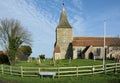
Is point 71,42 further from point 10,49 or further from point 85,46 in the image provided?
point 10,49

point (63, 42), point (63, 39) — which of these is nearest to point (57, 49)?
point (63, 42)

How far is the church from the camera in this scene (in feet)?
262

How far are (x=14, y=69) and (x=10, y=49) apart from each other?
2318cm

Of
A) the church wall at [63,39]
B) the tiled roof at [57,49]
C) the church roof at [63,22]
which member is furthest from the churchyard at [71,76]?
the church roof at [63,22]

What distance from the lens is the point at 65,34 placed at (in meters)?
85.6

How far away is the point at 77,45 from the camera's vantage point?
271ft

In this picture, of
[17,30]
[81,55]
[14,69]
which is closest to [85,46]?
[81,55]

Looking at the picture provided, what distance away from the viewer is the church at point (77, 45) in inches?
3150

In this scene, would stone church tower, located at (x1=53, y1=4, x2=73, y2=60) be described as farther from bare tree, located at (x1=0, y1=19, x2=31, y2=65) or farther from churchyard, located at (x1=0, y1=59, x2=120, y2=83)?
churchyard, located at (x1=0, y1=59, x2=120, y2=83)

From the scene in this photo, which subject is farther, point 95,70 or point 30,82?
point 95,70

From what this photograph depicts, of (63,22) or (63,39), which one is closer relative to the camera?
(63,39)

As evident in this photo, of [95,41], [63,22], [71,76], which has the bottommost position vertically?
[71,76]

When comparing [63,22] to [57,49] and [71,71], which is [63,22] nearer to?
[57,49]

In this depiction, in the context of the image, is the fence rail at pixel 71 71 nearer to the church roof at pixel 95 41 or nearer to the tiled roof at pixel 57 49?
the church roof at pixel 95 41
